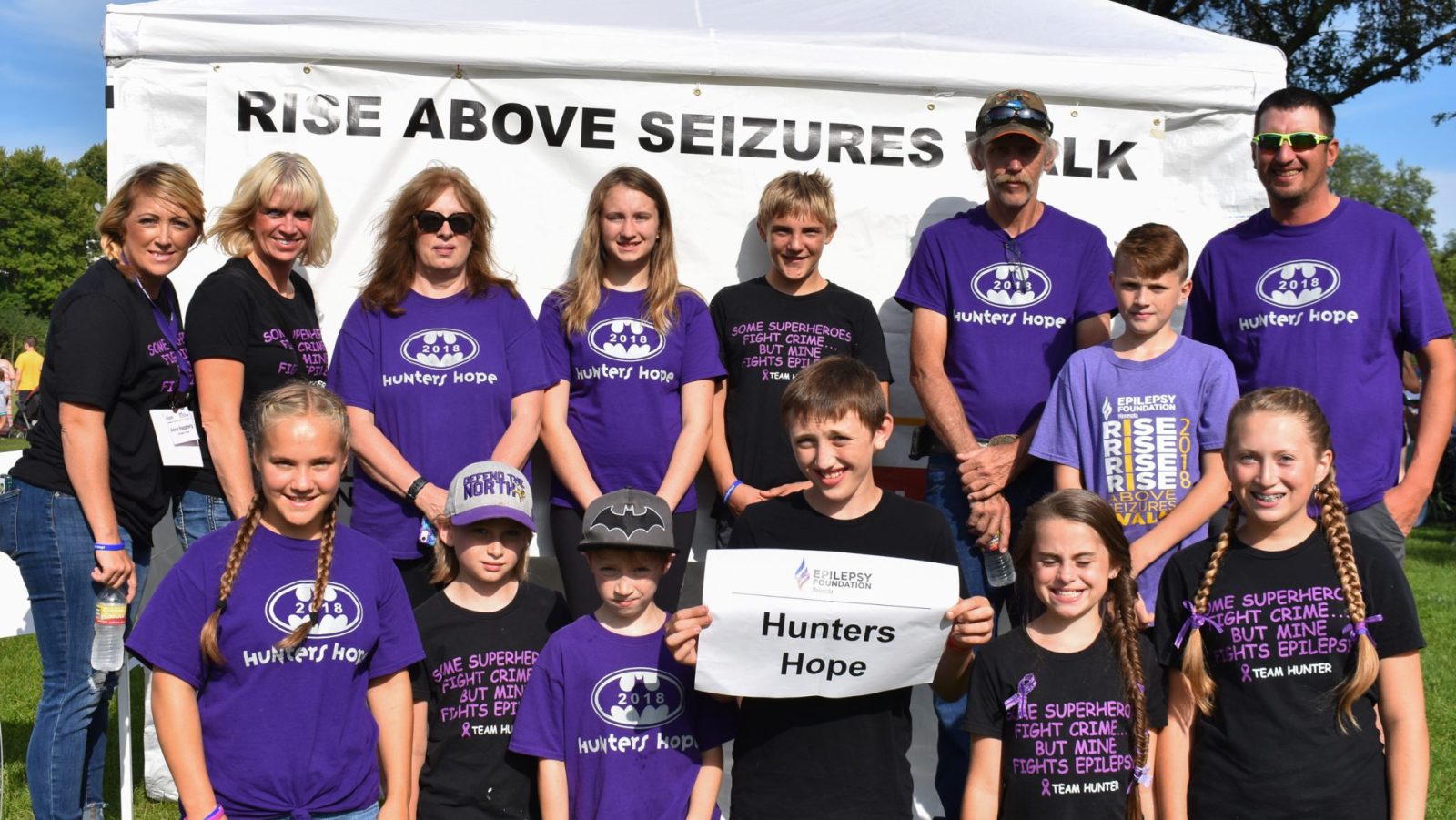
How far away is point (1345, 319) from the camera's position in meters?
3.81

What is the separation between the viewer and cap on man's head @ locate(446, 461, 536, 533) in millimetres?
3408

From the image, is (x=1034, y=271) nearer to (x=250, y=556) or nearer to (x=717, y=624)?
(x=717, y=624)

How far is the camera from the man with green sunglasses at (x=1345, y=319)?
3.79m

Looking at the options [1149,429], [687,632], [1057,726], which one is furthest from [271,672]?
[1149,429]

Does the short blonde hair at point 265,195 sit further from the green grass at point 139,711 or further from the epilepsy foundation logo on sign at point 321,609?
the green grass at point 139,711

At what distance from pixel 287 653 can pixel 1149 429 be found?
2409mm

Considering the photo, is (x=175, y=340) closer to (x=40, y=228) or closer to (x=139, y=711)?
(x=139, y=711)

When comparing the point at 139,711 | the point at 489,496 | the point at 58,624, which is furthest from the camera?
the point at 139,711

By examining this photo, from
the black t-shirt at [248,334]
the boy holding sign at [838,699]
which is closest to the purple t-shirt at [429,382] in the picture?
the black t-shirt at [248,334]

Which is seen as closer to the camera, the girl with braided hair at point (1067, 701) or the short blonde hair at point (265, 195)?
the girl with braided hair at point (1067, 701)

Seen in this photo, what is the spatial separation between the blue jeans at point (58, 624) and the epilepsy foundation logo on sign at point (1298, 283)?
3561mm

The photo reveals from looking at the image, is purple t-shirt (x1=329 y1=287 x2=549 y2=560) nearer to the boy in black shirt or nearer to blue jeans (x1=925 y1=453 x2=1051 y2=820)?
the boy in black shirt

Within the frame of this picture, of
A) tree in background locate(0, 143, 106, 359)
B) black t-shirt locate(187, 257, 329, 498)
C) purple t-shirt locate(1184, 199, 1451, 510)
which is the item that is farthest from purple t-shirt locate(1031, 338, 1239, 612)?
tree in background locate(0, 143, 106, 359)

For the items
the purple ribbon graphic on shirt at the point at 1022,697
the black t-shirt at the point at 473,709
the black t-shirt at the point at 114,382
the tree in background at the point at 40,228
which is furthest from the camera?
the tree in background at the point at 40,228
